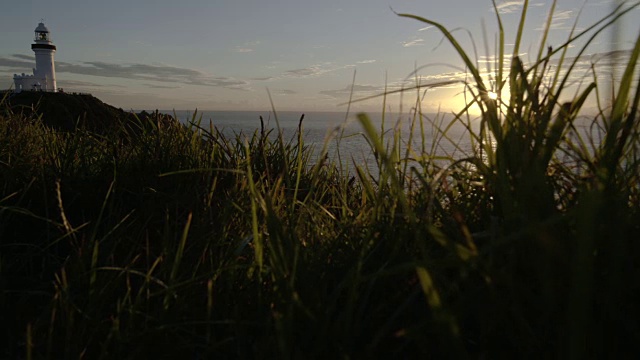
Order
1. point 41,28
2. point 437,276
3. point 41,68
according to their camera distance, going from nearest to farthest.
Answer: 1. point 437,276
2. point 41,68
3. point 41,28

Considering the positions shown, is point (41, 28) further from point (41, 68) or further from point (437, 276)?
point (437, 276)

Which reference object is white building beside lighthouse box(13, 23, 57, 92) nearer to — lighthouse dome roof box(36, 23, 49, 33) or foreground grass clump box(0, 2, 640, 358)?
lighthouse dome roof box(36, 23, 49, 33)

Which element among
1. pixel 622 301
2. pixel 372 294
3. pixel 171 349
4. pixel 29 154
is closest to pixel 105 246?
pixel 171 349

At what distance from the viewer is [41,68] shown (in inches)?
1563

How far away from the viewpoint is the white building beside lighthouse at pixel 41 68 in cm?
3953

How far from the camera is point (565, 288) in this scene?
1018mm

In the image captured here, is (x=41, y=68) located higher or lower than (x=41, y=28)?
lower

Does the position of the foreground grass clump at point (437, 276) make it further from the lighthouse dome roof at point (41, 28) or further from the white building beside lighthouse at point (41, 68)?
the lighthouse dome roof at point (41, 28)

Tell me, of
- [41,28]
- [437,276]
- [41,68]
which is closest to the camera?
[437,276]

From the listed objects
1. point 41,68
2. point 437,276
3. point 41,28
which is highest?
point 41,28

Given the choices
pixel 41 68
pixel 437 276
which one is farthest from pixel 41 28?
pixel 437 276

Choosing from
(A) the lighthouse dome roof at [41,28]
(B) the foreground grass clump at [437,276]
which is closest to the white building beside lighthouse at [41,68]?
(A) the lighthouse dome roof at [41,28]

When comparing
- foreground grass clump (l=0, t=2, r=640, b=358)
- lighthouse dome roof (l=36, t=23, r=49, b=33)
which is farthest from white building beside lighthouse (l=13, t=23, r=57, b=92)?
foreground grass clump (l=0, t=2, r=640, b=358)

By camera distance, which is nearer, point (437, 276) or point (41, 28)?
point (437, 276)
